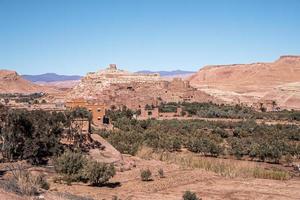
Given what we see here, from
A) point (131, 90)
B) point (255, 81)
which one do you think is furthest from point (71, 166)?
point (255, 81)

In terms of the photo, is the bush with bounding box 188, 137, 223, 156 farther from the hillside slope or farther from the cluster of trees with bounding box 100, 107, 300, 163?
the hillside slope

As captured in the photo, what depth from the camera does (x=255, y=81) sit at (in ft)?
450

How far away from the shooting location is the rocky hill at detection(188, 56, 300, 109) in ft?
334

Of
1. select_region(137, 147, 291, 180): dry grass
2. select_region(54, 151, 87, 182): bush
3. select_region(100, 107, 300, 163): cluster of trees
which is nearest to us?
select_region(54, 151, 87, 182): bush

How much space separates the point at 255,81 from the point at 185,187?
119919mm

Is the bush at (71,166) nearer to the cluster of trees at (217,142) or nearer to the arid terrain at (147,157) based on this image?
the arid terrain at (147,157)

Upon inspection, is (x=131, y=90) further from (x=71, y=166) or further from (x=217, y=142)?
(x=71, y=166)

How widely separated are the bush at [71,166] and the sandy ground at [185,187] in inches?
36.7

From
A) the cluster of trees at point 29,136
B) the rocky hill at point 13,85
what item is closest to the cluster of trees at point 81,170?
the cluster of trees at point 29,136

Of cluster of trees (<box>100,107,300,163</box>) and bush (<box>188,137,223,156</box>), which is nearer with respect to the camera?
cluster of trees (<box>100,107,300,163</box>)

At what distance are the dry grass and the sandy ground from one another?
1147mm

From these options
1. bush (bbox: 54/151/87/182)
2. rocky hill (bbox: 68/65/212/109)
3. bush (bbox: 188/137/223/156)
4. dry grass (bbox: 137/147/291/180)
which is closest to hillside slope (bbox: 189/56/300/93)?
rocky hill (bbox: 68/65/212/109)

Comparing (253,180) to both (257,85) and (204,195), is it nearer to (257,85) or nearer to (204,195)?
(204,195)

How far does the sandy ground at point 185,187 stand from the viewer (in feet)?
64.3
